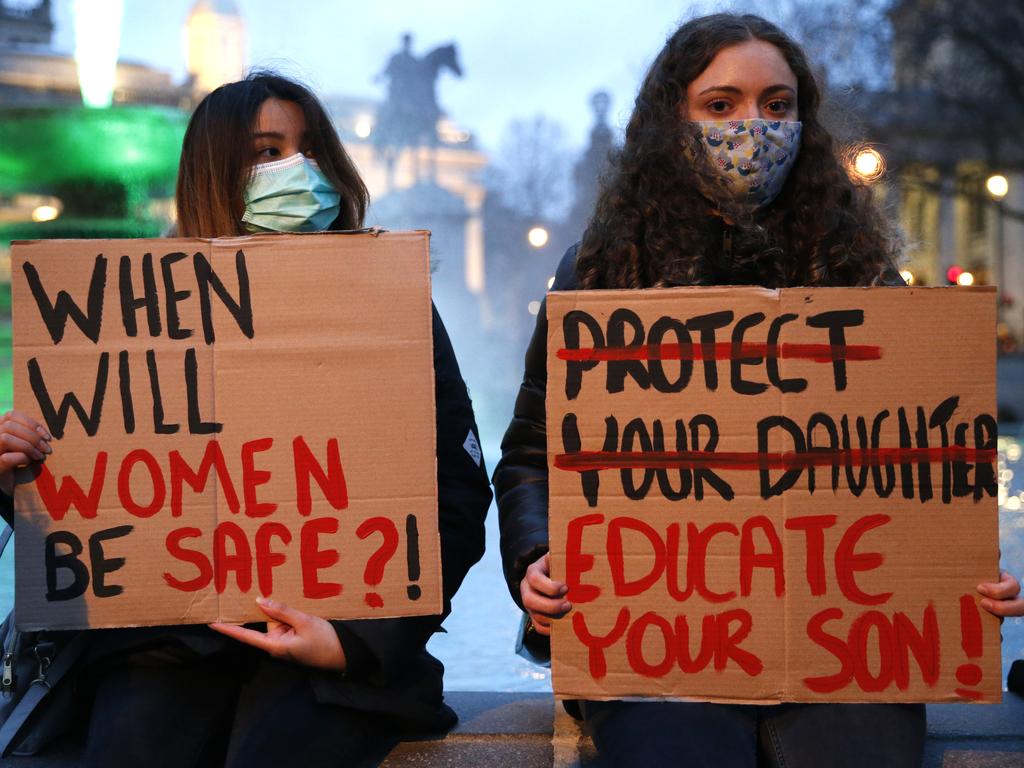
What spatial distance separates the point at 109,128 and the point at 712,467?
23.5 feet

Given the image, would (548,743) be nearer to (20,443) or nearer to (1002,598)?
(1002,598)

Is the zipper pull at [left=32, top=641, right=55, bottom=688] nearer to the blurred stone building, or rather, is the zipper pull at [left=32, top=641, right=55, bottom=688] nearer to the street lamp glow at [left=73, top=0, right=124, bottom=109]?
the street lamp glow at [left=73, top=0, right=124, bottom=109]

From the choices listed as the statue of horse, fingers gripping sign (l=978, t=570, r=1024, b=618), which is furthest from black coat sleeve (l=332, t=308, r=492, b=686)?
the statue of horse

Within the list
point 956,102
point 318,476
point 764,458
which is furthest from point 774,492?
point 956,102

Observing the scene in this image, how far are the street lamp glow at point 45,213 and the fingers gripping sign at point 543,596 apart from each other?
25.6ft

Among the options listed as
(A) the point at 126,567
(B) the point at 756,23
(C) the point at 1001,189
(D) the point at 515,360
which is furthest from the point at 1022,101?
(A) the point at 126,567

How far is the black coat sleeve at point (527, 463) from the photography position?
235 centimetres

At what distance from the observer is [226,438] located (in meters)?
2.15

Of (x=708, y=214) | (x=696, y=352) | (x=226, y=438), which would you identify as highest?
(x=708, y=214)

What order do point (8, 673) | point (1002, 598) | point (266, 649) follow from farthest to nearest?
point (8, 673), point (266, 649), point (1002, 598)

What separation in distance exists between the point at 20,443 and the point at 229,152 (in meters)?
0.88

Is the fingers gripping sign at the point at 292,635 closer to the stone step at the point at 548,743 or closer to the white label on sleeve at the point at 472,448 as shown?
the stone step at the point at 548,743

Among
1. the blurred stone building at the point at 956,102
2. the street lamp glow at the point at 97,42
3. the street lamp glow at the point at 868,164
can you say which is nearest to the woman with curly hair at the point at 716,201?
the street lamp glow at the point at 868,164

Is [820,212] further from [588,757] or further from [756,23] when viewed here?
[588,757]
